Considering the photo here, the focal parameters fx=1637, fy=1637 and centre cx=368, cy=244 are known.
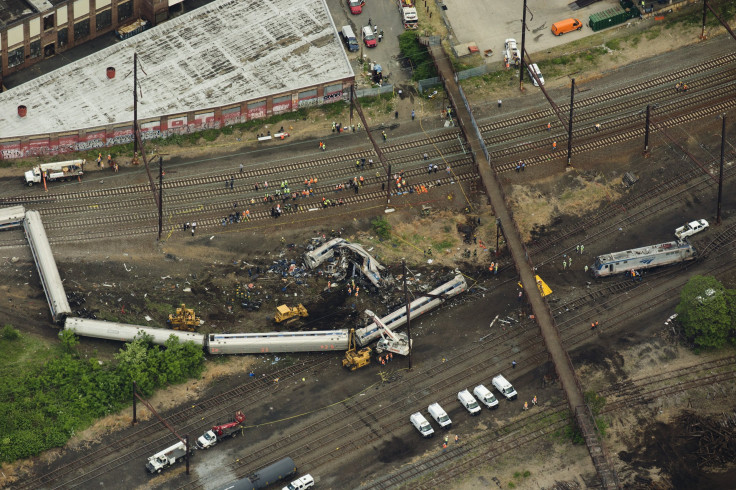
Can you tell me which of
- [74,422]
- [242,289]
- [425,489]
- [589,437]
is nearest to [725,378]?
[589,437]

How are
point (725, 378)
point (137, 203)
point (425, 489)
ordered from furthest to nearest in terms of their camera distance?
point (137, 203) → point (725, 378) → point (425, 489)

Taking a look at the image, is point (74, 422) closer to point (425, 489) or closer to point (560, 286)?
point (425, 489)

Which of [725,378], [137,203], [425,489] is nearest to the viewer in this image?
[425,489]

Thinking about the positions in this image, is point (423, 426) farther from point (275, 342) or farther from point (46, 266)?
point (46, 266)

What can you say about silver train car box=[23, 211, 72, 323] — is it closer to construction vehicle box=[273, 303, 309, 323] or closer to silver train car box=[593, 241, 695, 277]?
construction vehicle box=[273, 303, 309, 323]

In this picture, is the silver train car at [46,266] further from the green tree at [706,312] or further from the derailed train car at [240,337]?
the green tree at [706,312]

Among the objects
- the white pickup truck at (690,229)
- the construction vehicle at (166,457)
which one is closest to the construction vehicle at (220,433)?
the construction vehicle at (166,457)
